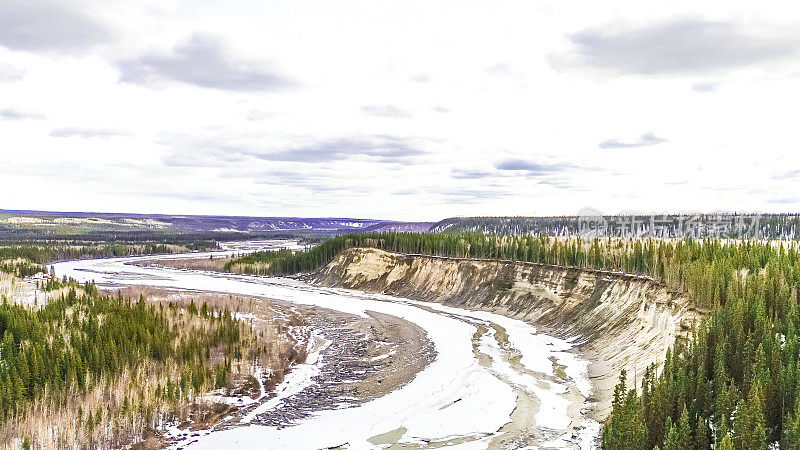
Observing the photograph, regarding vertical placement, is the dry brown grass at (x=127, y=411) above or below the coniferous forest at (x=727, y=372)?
below

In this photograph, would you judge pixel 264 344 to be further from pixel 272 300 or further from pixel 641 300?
pixel 272 300

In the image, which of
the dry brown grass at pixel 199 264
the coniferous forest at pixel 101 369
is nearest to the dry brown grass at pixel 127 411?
the coniferous forest at pixel 101 369

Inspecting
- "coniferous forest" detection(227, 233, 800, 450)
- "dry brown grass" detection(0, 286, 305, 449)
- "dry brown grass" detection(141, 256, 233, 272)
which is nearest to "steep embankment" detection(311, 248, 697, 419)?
"coniferous forest" detection(227, 233, 800, 450)

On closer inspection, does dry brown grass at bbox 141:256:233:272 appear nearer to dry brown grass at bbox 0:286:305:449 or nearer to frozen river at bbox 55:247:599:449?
frozen river at bbox 55:247:599:449

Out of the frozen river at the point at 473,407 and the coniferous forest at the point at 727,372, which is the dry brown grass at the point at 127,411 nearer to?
the frozen river at the point at 473,407

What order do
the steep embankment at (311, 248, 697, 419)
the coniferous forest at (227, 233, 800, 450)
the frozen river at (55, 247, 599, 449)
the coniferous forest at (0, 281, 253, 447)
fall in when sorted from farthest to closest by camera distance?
the steep embankment at (311, 248, 697, 419) → the coniferous forest at (0, 281, 253, 447) → the frozen river at (55, 247, 599, 449) → the coniferous forest at (227, 233, 800, 450)

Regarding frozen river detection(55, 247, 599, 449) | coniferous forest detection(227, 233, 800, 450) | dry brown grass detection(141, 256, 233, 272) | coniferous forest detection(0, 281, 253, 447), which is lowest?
dry brown grass detection(141, 256, 233, 272)

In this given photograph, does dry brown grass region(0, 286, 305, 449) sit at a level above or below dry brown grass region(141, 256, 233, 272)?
above

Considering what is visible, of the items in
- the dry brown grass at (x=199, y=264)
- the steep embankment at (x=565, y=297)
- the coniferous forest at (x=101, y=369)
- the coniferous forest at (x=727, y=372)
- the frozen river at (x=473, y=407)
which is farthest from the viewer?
the dry brown grass at (x=199, y=264)

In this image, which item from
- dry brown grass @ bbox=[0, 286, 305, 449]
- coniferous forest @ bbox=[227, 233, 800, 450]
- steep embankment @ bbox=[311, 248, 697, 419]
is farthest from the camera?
steep embankment @ bbox=[311, 248, 697, 419]
